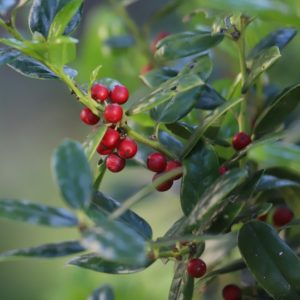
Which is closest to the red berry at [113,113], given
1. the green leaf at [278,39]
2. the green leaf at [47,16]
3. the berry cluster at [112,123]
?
the berry cluster at [112,123]

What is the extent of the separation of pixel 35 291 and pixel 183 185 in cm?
144

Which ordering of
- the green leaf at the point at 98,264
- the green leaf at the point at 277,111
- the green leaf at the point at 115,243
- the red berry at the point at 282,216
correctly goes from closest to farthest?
the green leaf at the point at 115,243, the green leaf at the point at 98,264, the green leaf at the point at 277,111, the red berry at the point at 282,216

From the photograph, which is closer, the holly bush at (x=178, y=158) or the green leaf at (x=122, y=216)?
the holly bush at (x=178, y=158)

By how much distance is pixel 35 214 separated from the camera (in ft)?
1.72

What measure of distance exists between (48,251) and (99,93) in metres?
0.19

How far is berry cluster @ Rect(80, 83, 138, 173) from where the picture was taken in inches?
26.0

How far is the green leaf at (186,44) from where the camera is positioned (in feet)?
2.51

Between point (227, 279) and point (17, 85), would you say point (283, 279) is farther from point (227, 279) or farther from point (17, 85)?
point (17, 85)

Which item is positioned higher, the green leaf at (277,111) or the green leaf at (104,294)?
the green leaf at (277,111)

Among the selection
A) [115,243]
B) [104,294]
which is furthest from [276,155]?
[104,294]

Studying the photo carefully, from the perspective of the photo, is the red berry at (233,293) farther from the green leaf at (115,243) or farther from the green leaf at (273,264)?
the green leaf at (115,243)

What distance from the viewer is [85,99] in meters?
0.67

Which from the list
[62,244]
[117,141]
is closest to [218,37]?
[117,141]

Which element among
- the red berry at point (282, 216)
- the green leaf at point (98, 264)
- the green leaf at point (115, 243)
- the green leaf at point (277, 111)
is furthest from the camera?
the red berry at point (282, 216)
